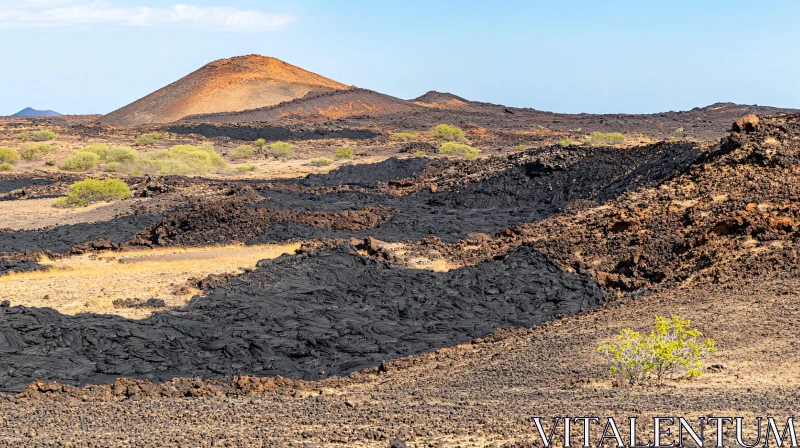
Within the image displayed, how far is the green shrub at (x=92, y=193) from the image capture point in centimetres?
3441

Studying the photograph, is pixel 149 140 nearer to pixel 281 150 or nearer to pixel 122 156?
pixel 281 150

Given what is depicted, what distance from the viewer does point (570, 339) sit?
13.5 meters

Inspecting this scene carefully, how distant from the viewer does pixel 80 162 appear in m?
49.8

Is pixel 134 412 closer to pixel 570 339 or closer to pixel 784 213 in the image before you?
pixel 570 339

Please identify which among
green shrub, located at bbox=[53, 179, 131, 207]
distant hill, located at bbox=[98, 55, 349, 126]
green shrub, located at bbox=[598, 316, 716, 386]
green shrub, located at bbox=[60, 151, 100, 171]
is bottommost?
green shrub, located at bbox=[598, 316, 716, 386]

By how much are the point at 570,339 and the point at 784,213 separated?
24.0 ft

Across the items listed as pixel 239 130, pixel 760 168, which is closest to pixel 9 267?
pixel 760 168

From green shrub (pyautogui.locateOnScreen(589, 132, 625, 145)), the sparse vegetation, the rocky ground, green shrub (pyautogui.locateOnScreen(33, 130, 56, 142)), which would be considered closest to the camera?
the rocky ground

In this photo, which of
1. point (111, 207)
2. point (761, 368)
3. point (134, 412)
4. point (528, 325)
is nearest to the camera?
point (134, 412)

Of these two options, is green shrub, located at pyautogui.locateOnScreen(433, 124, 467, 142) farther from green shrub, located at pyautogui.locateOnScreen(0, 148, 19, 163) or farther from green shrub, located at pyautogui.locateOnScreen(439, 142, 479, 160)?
green shrub, located at pyautogui.locateOnScreen(0, 148, 19, 163)

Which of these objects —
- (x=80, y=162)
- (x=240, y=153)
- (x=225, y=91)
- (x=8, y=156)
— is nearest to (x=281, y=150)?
(x=240, y=153)

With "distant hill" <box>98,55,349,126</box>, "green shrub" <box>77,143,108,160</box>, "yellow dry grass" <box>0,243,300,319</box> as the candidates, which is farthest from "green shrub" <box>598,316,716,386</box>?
"distant hill" <box>98,55,349,126</box>

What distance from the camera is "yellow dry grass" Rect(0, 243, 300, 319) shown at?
17625 millimetres

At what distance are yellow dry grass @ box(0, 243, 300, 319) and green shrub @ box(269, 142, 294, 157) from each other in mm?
33721
